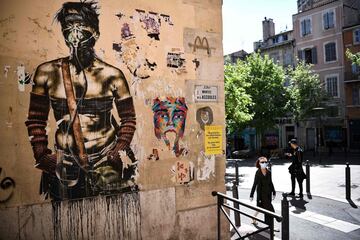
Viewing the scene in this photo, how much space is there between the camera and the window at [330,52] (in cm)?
2922

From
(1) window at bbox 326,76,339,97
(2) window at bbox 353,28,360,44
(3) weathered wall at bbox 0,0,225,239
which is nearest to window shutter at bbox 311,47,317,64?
(1) window at bbox 326,76,339,97

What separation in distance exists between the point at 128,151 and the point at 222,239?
7.49ft

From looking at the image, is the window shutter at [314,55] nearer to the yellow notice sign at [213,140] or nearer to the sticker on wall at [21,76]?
the yellow notice sign at [213,140]

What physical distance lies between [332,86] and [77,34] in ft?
98.6

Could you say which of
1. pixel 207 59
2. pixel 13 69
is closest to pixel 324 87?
pixel 207 59

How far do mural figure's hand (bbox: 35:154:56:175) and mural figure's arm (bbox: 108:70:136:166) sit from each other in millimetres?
738

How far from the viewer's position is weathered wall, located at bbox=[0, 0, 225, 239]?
3.55 metres

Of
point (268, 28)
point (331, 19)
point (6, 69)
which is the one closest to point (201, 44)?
point (6, 69)

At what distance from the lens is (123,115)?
14.1 ft

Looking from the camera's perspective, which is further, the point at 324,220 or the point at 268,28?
the point at 268,28

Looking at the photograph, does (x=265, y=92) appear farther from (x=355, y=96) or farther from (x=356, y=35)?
(x=356, y=35)

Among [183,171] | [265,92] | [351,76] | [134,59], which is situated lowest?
[183,171]

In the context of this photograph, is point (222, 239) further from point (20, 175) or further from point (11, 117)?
point (11, 117)

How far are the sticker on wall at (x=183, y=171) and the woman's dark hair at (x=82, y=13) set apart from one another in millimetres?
2279
